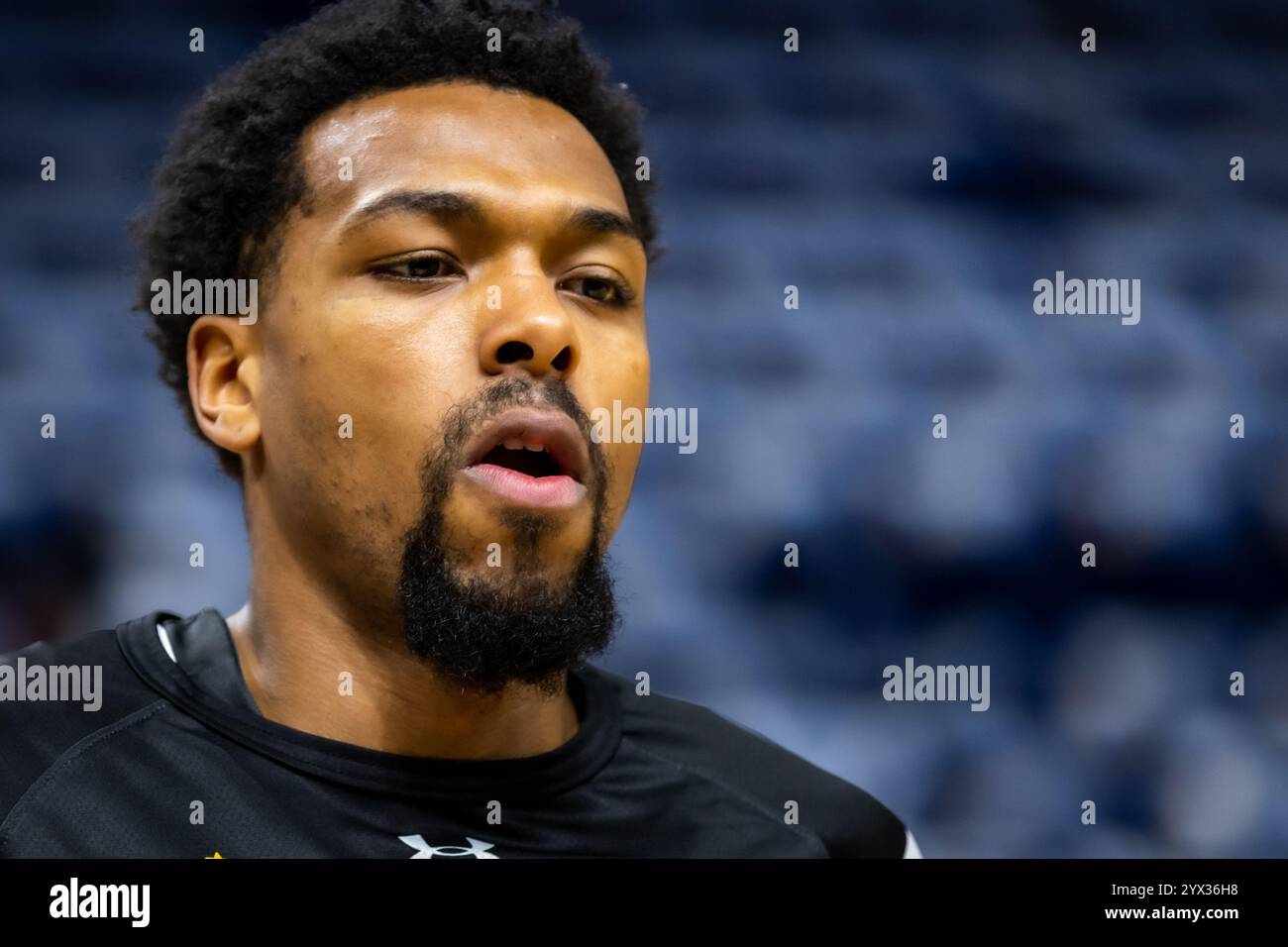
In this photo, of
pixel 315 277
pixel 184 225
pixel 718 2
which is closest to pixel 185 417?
pixel 184 225

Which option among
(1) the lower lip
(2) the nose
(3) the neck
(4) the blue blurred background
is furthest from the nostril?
(4) the blue blurred background

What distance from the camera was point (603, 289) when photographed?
1679 mm

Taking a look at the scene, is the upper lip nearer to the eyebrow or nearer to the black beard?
the black beard

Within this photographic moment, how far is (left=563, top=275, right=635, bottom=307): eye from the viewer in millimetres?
1645

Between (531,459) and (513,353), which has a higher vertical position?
(513,353)

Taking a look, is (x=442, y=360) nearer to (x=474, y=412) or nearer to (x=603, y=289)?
(x=474, y=412)

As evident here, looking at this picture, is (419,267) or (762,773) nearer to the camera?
(419,267)

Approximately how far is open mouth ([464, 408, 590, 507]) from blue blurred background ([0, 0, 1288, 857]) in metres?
0.86

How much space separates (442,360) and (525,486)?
0.18 metres

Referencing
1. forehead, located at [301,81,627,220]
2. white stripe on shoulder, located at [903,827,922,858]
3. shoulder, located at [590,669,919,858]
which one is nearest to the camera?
forehead, located at [301,81,627,220]

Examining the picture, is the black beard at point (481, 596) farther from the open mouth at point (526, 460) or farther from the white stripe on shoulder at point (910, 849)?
the white stripe on shoulder at point (910, 849)

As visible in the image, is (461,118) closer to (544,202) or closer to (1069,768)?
(544,202)

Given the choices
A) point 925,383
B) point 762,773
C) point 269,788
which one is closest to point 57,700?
point 269,788

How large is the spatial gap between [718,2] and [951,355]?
2.82 feet
